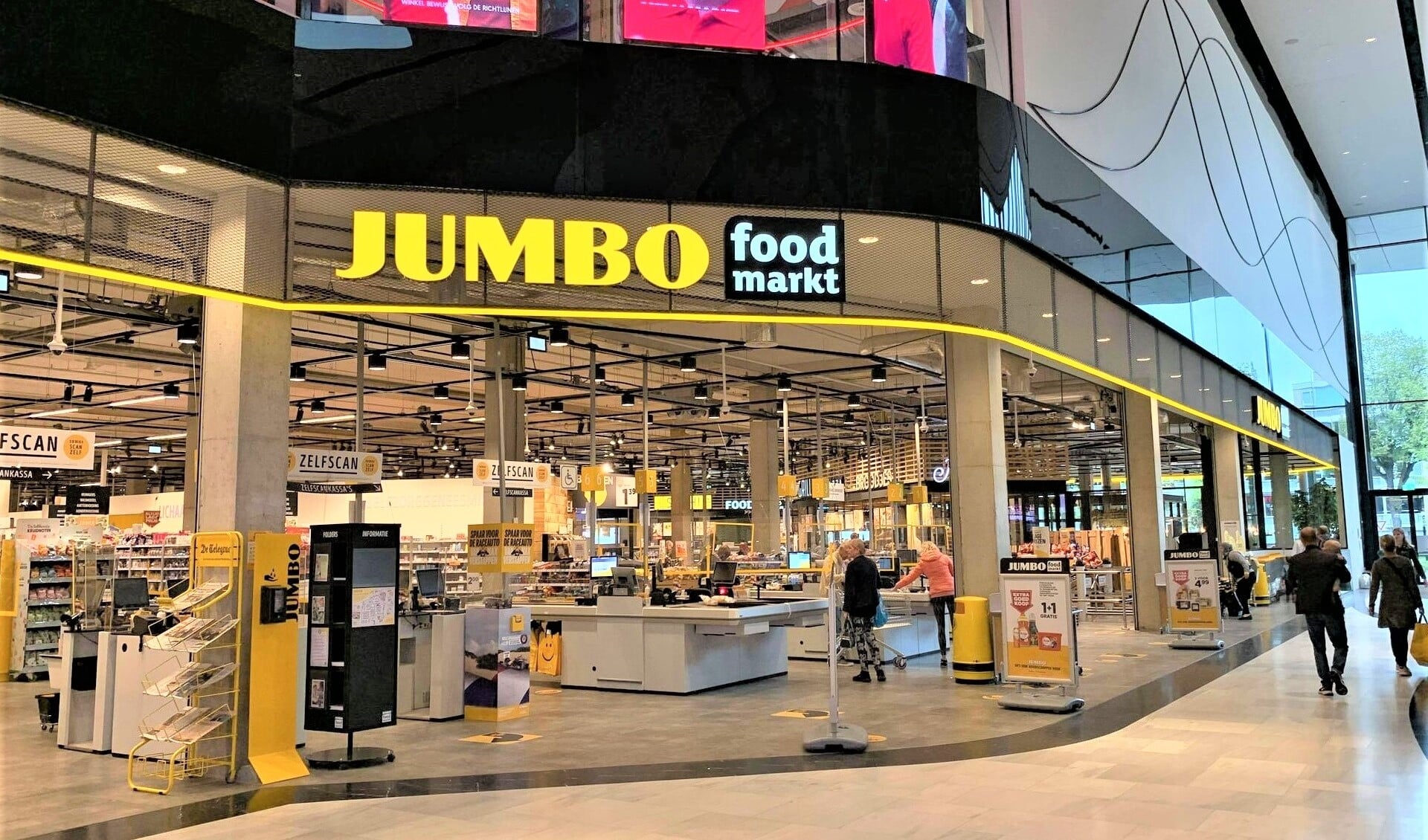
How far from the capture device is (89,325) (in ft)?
51.3

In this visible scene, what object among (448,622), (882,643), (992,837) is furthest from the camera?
(882,643)

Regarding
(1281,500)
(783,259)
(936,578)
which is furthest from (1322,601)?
(1281,500)

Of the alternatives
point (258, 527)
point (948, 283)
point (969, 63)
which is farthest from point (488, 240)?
point (969, 63)

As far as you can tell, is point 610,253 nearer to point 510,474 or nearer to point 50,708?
point 50,708

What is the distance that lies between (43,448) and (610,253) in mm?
9297

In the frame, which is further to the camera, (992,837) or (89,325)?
Answer: (89,325)

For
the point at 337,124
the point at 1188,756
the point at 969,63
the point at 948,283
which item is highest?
the point at 969,63

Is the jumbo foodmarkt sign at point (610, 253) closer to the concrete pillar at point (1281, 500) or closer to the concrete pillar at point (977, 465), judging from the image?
the concrete pillar at point (977, 465)

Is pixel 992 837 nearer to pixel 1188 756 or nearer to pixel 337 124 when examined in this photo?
pixel 1188 756

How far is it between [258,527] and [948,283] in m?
6.35

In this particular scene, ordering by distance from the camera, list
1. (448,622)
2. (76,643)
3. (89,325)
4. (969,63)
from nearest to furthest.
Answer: (76,643)
(448,622)
(969,63)
(89,325)

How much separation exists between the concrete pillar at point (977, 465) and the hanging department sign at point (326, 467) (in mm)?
6507

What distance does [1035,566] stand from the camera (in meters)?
10.1

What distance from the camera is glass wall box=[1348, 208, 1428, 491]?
30250 mm
